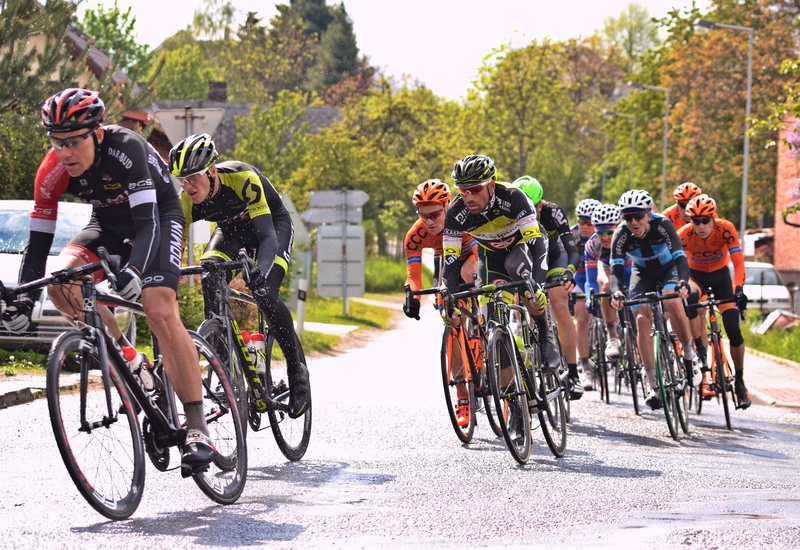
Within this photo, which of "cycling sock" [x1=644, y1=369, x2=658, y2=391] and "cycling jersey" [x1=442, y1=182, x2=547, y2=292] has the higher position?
"cycling jersey" [x1=442, y1=182, x2=547, y2=292]

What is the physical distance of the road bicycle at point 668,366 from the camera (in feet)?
34.7

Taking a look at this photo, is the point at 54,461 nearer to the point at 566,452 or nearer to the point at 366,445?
the point at 366,445

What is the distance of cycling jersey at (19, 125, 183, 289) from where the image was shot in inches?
239

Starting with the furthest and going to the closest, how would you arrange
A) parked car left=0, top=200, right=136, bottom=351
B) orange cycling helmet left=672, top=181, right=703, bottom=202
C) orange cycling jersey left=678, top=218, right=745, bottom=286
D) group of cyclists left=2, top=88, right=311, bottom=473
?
parked car left=0, top=200, right=136, bottom=351, orange cycling helmet left=672, top=181, right=703, bottom=202, orange cycling jersey left=678, top=218, right=745, bottom=286, group of cyclists left=2, top=88, right=311, bottom=473

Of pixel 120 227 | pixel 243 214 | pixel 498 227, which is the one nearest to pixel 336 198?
pixel 498 227

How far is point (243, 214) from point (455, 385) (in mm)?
2476

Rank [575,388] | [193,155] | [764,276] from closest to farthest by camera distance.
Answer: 1. [193,155]
2. [575,388]
3. [764,276]

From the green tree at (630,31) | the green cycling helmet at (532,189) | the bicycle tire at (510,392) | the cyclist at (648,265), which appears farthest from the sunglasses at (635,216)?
the green tree at (630,31)

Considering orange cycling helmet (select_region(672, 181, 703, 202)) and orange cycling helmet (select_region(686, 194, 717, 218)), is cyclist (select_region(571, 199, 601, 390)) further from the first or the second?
orange cycling helmet (select_region(686, 194, 717, 218))

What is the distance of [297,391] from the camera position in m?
8.10

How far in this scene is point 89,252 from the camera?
21.2 ft

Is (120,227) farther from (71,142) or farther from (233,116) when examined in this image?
(233,116)

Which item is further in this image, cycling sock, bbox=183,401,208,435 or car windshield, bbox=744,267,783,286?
car windshield, bbox=744,267,783,286

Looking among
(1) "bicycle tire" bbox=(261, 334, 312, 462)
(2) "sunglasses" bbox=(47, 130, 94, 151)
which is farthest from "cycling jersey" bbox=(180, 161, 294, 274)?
(2) "sunglasses" bbox=(47, 130, 94, 151)
